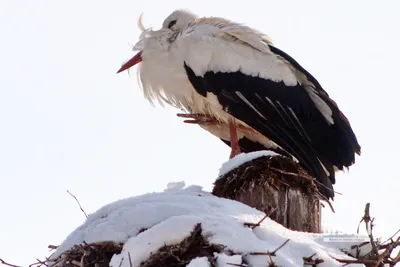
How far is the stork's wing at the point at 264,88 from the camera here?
25.2ft

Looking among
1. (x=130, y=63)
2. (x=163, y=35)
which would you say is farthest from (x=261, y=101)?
(x=130, y=63)

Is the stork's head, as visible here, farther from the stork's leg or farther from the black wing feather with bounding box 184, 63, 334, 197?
the stork's leg

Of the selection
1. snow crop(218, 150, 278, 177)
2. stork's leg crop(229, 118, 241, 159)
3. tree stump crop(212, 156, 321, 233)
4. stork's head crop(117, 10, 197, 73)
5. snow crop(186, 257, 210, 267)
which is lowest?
snow crop(186, 257, 210, 267)

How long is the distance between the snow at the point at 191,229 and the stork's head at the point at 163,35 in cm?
360

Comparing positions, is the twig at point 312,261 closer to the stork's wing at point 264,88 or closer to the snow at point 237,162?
the snow at point 237,162

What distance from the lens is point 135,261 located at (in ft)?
14.6

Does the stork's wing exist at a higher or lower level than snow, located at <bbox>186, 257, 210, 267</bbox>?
higher

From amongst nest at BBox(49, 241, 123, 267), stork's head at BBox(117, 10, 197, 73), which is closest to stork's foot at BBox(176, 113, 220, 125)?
stork's head at BBox(117, 10, 197, 73)

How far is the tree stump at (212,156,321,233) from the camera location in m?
5.19

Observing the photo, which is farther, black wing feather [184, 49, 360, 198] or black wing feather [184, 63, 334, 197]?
black wing feather [184, 63, 334, 197]

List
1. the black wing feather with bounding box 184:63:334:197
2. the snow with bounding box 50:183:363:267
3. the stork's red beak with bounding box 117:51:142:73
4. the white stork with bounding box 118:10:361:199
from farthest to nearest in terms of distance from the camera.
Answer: the stork's red beak with bounding box 117:51:142:73 → the white stork with bounding box 118:10:361:199 → the black wing feather with bounding box 184:63:334:197 → the snow with bounding box 50:183:363:267

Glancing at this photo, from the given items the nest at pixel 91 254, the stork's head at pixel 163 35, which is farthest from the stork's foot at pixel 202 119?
the nest at pixel 91 254

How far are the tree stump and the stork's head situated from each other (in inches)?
135

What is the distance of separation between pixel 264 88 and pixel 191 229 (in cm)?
388
